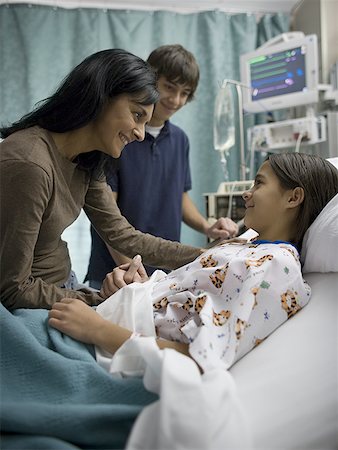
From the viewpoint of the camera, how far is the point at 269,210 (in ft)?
4.39

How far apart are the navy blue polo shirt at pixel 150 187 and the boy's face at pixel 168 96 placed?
0.12 m

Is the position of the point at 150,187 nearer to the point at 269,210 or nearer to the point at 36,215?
the point at 269,210

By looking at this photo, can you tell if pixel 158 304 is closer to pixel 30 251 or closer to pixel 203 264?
pixel 203 264

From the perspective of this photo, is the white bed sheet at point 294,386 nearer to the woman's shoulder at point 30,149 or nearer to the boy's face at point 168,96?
the woman's shoulder at point 30,149

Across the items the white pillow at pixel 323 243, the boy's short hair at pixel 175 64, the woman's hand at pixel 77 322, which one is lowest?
the woman's hand at pixel 77 322

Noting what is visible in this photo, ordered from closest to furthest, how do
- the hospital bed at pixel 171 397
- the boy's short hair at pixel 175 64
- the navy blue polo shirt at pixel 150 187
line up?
the hospital bed at pixel 171 397, the boy's short hair at pixel 175 64, the navy blue polo shirt at pixel 150 187

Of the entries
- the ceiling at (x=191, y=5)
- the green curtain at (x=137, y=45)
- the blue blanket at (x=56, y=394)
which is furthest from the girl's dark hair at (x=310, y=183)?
the ceiling at (x=191, y=5)

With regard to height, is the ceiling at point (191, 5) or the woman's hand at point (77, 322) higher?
the ceiling at point (191, 5)

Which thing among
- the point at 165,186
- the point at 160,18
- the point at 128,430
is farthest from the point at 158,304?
the point at 160,18

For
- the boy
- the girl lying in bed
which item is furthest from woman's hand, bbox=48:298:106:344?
the boy

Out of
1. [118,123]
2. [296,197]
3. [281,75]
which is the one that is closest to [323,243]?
[296,197]

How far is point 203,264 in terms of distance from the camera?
120 centimetres

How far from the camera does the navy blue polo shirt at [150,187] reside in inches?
80.2

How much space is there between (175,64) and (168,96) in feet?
0.43
